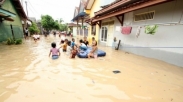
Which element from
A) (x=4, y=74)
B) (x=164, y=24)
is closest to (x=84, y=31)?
(x=164, y=24)

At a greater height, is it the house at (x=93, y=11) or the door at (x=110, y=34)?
the house at (x=93, y=11)

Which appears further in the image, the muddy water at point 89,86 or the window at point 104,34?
the window at point 104,34

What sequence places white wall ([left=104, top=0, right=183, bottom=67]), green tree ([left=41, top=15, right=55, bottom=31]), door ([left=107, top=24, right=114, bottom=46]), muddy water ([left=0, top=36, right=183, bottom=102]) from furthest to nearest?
green tree ([left=41, top=15, right=55, bottom=31])
door ([left=107, top=24, right=114, bottom=46])
white wall ([left=104, top=0, right=183, bottom=67])
muddy water ([left=0, top=36, right=183, bottom=102])

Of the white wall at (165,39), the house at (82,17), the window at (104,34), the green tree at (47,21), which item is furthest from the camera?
the green tree at (47,21)

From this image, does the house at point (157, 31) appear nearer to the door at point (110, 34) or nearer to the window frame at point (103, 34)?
the door at point (110, 34)

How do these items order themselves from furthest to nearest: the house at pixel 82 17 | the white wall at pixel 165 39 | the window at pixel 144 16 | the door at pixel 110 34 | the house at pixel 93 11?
the house at pixel 82 17
the house at pixel 93 11
the door at pixel 110 34
the window at pixel 144 16
the white wall at pixel 165 39

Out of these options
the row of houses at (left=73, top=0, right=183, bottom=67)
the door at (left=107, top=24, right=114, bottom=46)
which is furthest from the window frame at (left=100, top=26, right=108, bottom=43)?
the row of houses at (left=73, top=0, right=183, bottom=67)

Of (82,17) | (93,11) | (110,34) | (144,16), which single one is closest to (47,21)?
(82,17)

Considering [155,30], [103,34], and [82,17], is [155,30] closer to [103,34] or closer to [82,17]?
[103,34]

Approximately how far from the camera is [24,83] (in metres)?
3.25

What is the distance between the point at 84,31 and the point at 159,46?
17396 mm

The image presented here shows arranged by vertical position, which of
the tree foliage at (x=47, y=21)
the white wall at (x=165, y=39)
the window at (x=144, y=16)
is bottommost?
the white wall at (x=165, y=39)

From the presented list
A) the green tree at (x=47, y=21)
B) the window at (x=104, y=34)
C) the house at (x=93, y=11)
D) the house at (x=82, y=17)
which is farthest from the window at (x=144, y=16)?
the green tree at (x=47, y=21)

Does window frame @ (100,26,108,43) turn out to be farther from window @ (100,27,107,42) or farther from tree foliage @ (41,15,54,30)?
tree foliage @ (41,15,54,30)
